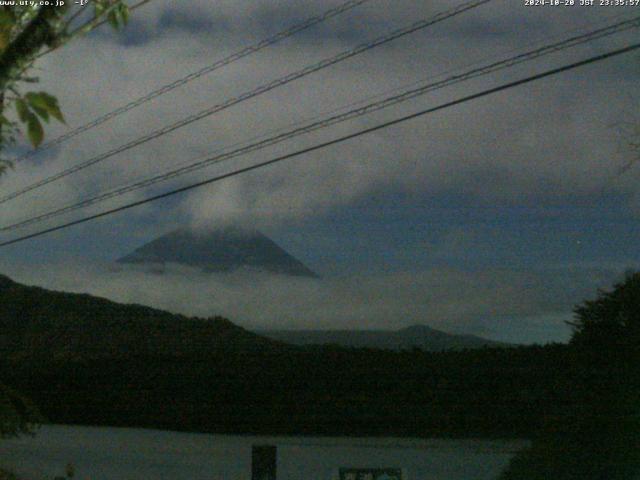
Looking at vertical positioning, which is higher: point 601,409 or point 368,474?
point 601,409

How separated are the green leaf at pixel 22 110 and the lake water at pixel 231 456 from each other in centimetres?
832

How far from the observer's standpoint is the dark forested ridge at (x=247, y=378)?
38.7 ft

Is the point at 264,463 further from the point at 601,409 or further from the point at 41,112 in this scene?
the point at 41,112

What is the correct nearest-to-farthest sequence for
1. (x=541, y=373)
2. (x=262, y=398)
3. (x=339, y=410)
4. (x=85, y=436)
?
(x=541, y=373) → (x=339, y=410) → (x=262, y=398) → (x=85, y=436)

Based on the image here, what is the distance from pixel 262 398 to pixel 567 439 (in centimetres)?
614

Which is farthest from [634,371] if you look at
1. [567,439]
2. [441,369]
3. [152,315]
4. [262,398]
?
[152,315]

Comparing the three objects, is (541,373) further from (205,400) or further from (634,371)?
(205,400)

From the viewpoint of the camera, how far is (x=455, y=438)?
12.2 meters

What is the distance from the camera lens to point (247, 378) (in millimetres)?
14242

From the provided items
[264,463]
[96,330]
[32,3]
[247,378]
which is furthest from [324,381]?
[32,3]

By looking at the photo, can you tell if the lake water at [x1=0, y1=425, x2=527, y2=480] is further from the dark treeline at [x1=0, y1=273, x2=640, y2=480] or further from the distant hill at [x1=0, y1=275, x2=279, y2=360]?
the distant hill at [x1=0, y1=275, x2=279, y2=360]

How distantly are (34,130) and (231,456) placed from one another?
10.5 meters

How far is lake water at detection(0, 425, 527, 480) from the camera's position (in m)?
11.5

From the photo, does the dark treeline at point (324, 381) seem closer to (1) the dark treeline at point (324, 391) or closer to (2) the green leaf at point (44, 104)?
(1) the dark treeline at point (324, 391)
